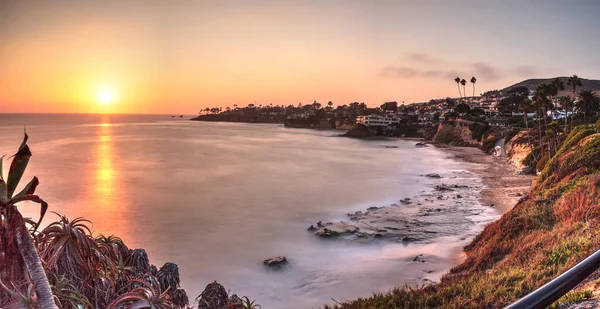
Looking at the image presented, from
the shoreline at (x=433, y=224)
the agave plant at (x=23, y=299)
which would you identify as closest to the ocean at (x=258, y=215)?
the shoreline at (x=433, y=224)

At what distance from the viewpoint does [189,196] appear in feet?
121

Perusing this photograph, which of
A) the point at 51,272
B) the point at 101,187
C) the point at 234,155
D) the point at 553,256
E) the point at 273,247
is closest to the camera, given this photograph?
the point at 51,272

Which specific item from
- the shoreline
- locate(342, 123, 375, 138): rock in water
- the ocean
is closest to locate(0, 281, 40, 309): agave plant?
the ocean

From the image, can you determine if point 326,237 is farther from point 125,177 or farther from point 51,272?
point 125,177

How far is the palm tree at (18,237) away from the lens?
7.07 ft

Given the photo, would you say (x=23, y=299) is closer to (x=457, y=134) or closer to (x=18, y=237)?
(x=18, y=237)

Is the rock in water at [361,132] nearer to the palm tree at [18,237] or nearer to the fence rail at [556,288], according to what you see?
the fence rail at [556,288]

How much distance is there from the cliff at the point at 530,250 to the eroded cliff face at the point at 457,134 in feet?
257

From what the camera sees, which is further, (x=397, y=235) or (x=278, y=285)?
(x=397, y=235)

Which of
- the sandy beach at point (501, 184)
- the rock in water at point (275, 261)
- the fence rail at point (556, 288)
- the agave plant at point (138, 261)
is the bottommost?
the rock in water at point (275, 261)

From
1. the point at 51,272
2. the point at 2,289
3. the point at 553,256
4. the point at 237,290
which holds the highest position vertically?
the point at 2,289

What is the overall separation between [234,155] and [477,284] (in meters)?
67.8

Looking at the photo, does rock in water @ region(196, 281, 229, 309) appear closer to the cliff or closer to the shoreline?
the cliff

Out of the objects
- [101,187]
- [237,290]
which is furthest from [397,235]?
[101,187]
